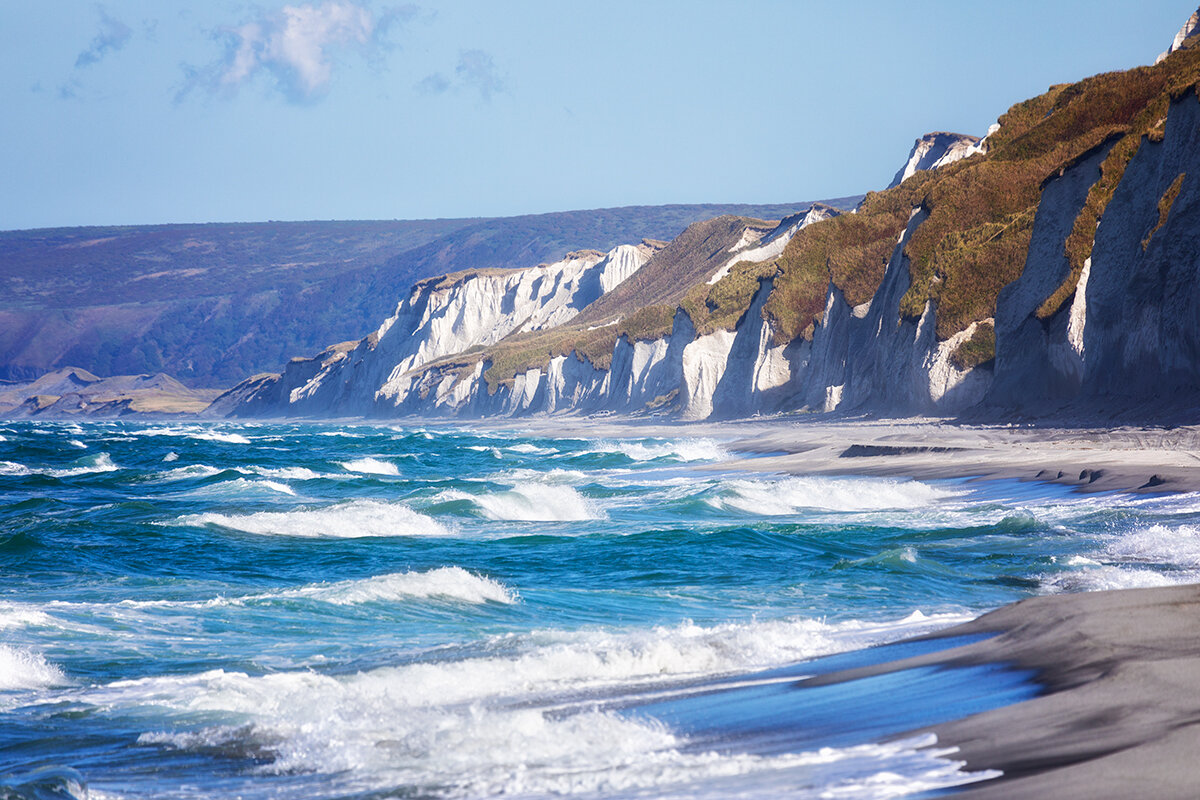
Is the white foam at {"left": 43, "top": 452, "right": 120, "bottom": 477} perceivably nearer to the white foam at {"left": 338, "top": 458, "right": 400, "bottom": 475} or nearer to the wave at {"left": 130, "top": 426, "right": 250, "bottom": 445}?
the white foam at {"left": 338, "top": 458, "right": 400, "bottom": 475}

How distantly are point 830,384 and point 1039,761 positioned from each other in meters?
54.7

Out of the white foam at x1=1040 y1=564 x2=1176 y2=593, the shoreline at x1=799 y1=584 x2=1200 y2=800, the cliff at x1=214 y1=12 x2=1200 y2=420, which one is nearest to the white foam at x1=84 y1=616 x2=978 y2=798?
the shoreline at x1=799 y1=584 x2=1200 y2=800

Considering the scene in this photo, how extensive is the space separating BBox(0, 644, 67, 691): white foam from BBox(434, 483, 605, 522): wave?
15.5m

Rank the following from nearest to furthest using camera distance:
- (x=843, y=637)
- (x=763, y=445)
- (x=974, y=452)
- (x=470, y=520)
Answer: (x=843, y=637) → (x=470, y=520) → (x=974, y=452) → (x=763, y=445)

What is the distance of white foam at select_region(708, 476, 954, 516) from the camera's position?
79.8ft

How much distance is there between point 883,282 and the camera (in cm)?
5438

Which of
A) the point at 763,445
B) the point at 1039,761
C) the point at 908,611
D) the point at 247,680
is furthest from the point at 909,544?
the point at 763,445

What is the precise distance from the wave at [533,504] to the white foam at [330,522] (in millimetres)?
2471

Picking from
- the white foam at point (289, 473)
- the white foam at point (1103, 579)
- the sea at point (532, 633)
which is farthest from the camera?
the white foam at point (289, 473)

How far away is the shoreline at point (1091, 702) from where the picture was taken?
4570 mm

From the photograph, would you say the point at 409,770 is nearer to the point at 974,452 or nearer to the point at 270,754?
the point at 270,754

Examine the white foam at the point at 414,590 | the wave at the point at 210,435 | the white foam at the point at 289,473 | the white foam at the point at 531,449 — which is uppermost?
the white foam at the point at 414,590

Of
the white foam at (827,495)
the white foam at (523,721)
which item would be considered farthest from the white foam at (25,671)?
the white foam at (827,495)

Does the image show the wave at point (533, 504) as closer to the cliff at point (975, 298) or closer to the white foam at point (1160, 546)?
the white foam at point (1160, 546)
